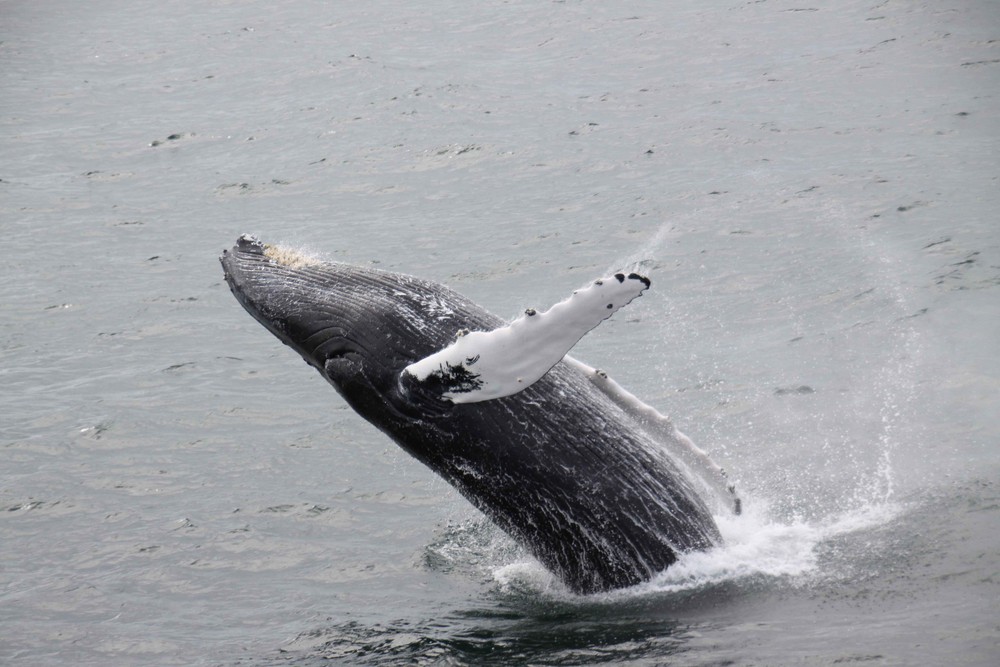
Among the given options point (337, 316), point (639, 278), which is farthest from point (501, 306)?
point (639, 278)

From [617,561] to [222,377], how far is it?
7331 millimetres

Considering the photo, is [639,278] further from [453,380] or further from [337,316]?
[337,316]

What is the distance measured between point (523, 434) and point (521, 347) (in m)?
1.30

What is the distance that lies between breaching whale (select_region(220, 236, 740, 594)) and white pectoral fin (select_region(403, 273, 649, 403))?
0.23 metres

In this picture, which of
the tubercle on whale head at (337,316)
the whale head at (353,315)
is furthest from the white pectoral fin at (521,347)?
the whale head at (353,315)

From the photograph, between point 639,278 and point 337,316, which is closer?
point 639,278

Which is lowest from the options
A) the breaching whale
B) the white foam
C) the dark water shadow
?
the dark water shadow

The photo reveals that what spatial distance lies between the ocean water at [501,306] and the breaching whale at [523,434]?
390 mm

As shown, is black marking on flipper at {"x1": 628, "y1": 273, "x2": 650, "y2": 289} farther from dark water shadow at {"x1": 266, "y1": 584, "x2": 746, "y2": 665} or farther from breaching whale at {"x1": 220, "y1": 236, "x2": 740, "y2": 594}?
dark water shadow at {"x1": 266, "y1": 584, "x2": 746, "y2": 665}

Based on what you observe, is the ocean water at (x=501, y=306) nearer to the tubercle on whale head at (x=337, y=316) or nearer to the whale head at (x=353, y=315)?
the tubercle on whale head at (x=337, y=316)

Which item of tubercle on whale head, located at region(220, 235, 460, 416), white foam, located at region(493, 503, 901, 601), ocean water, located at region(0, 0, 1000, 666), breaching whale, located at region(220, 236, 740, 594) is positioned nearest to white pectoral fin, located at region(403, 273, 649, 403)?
breaching whale, located at region(220, 236, 740, 594)

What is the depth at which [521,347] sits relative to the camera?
9.23 meters

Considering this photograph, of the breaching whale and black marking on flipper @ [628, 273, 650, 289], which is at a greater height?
black marking on flipper @ [628, 273, 650, 289]

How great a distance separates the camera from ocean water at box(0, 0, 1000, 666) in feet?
33.8
